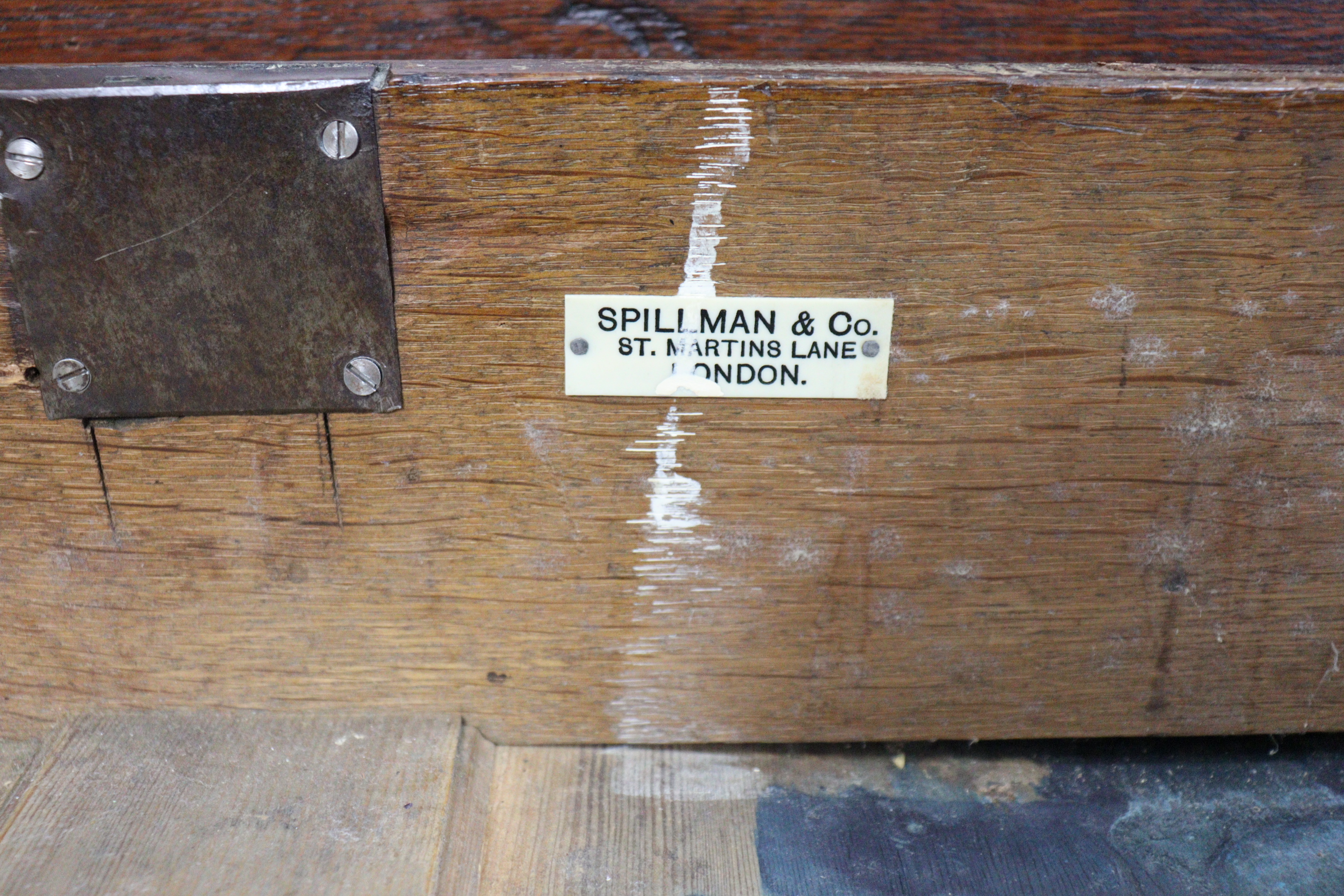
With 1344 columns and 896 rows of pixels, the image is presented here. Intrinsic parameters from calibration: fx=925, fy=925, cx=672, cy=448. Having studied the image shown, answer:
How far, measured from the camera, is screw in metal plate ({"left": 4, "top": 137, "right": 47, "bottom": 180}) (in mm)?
890

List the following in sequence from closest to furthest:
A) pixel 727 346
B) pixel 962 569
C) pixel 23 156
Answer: pixel 23 156 < pixel 727 346 < pixel 962 569

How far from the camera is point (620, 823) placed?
1.06m

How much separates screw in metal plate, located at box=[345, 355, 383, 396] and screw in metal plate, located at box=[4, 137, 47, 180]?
1.11ft

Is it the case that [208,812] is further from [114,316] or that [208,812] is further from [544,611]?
[114,316]

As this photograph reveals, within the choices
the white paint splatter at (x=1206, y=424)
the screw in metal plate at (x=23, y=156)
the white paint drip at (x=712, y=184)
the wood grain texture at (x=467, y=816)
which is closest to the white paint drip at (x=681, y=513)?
the white paint drip at (x=712, y=184)

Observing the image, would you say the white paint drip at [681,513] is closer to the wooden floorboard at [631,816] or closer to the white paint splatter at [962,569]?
the wooden floorboard at [631,816]

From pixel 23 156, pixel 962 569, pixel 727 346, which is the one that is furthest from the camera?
pixel 962 569

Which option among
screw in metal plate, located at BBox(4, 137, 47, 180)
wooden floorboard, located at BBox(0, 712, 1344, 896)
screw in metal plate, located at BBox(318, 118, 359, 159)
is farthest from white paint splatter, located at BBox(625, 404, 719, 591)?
screw in metal plate, located at BBox(4, 137, 47, 180)

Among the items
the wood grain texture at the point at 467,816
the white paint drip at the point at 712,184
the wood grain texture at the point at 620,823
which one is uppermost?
the white paint drip at the point at 712,184

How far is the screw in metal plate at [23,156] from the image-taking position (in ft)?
2.92

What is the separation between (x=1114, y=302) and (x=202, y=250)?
95 cm

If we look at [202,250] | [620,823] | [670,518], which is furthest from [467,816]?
[202,250]

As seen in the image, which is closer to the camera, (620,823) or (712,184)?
(712,184)

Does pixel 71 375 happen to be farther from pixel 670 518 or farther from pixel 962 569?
pixel 962 569
